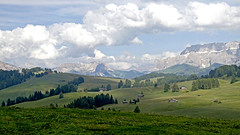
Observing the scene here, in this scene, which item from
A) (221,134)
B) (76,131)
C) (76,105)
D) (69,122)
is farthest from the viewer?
(76,105)

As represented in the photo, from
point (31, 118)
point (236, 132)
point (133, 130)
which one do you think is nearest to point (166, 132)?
point (133, 130)

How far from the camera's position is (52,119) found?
Result: 4416 cm

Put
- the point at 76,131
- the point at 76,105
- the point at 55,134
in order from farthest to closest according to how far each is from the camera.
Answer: the point at 76,105 → the point at 76,131 → the point at 55,134

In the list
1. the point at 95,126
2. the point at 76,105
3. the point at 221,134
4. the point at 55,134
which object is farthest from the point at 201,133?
the point at 76,105

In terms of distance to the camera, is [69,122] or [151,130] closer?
[151,130]

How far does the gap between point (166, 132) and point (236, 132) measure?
1203 centimetres

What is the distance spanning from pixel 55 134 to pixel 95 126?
7594mm

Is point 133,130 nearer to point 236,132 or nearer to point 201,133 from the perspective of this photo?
point 201,133

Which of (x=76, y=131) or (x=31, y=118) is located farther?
(x=31, y=118)

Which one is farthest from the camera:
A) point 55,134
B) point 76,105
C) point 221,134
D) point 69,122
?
point 76,105

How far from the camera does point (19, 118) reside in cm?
4375

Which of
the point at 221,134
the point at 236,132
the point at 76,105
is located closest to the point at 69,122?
the point at 221,134

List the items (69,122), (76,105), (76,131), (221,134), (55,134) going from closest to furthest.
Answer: (55,134), (76,131), (221,134), (69,122), (76,105)

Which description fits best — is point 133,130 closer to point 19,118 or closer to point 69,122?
point 69,122
